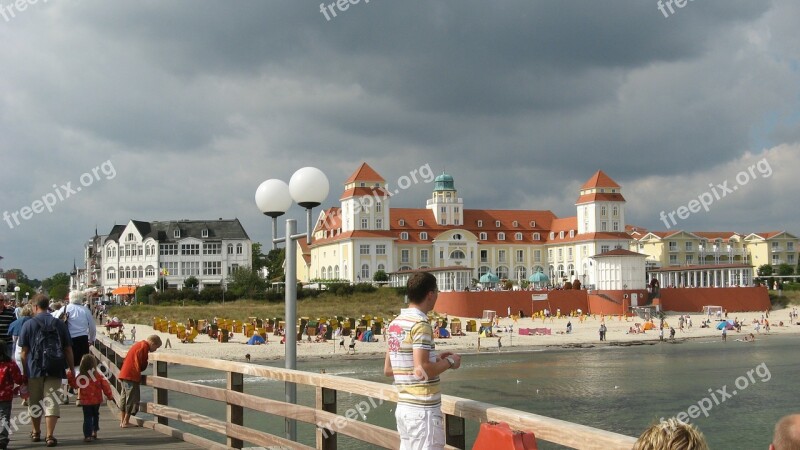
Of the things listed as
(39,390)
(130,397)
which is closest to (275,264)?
(130,397)

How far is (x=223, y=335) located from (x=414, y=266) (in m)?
48.1

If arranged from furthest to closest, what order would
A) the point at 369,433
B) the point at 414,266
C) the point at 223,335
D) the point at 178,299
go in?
the point at 414,266 → the point at 178,299 → the point at 223,335 → the point at 369,433

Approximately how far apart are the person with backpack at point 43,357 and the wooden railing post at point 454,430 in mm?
6131

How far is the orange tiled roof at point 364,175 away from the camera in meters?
99.1

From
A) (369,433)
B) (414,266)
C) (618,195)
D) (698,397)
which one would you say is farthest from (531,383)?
(618,195)

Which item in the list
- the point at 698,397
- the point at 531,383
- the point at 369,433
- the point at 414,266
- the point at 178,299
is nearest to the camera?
the point at 369,433

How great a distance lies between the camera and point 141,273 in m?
100

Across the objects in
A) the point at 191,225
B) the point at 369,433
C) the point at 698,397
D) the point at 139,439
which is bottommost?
the point at 698,397

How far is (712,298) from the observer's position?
3273 inches

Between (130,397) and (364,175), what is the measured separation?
8952 centimetres

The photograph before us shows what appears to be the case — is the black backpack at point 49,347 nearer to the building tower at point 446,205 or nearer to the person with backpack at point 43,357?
the person with backpack at point 43,357

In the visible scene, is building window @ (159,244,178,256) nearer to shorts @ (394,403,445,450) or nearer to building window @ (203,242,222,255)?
building window @ (203,242,222,255)

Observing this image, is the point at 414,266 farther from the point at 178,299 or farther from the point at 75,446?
the point at 75,446

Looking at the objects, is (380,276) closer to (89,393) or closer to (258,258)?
(258,258)
